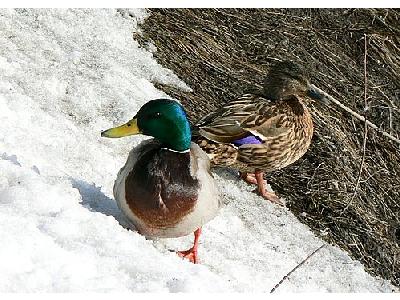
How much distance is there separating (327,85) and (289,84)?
4.32 feet

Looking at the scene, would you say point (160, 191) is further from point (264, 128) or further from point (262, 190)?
point (262, 190)

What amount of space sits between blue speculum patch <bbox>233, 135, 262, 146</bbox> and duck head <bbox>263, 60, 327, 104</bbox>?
0.45 meters

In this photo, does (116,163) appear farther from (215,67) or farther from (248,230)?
(215,67)

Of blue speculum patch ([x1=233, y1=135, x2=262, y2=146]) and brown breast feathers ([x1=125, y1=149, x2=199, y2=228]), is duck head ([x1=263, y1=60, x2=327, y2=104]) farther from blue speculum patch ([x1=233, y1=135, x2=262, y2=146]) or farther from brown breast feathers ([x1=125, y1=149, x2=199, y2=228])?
brown breast feathers ([x1=125, y1=149, x2=199, y2=228])

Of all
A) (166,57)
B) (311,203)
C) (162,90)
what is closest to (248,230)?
(311,203)

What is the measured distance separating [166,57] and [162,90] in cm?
50

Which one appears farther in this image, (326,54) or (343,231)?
(326,54)

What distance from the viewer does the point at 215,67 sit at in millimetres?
7156

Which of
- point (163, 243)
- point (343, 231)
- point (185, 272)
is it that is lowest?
point (343, 231)

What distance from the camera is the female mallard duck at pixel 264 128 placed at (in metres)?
5.77

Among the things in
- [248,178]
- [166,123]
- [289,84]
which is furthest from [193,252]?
[289,84]

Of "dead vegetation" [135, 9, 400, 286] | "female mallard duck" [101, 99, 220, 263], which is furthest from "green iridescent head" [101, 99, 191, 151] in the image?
"dead vegetation" [135, 9, 400, 286]

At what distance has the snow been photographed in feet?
11.7

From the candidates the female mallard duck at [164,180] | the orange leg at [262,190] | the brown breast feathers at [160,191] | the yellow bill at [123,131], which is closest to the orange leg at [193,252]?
the female mallard duck at [164,180]
